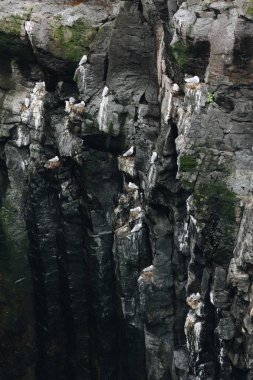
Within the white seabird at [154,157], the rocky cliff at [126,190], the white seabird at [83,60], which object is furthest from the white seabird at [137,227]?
the white seabird at [83,60]

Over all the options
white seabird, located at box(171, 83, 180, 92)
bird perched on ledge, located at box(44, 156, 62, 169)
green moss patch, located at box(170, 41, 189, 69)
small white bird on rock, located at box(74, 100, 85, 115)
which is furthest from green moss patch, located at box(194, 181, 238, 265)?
bird perched on ledge, located at box(44, 156, 62, 169)

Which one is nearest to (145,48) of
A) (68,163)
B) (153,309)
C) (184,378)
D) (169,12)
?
(169,12)

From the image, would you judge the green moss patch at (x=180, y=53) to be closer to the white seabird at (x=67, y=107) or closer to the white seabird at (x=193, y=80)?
the white seabird at (x=193, y=80)

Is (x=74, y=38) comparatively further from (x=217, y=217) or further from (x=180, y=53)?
(x=217, y=217)

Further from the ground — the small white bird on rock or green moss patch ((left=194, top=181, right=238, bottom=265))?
the small white bird on rock

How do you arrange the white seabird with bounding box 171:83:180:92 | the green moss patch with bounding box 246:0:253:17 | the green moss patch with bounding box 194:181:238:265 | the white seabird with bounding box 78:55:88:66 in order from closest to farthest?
the green moss patch with bounding box 246:0:253:17
the green moss patch with bounding box 194:181:238:265
the white seabird with bounding box 171:83:180:92
the white seabird with bounding box 78:55:88:66

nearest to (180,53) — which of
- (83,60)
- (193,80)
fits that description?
(193,80)

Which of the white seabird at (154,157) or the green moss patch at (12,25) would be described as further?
the green moss patch at (12,25)

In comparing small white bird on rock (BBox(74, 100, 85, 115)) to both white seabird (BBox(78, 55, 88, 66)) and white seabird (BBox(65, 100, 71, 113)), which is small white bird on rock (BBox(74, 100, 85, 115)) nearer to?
white seabird (BBox(65, 100, 71, 113))

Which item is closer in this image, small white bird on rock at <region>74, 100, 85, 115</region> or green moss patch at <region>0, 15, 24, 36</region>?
small white bird on rock at <region>74, 100, 85, 115</region>
